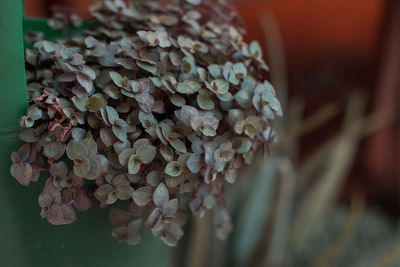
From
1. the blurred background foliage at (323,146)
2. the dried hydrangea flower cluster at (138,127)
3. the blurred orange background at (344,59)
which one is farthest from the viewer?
the blurred orange background at (344,59)

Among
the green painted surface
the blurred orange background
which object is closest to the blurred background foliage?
the blurred orange background

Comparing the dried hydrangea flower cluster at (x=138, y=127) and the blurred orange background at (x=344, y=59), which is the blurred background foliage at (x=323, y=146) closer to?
the blurred orange background at (x=344, y=59)

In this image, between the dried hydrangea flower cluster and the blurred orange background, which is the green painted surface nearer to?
the dried hydrangea flower cluster

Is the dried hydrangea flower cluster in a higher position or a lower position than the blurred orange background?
higher

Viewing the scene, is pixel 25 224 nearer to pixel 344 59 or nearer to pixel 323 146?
pixel 323 146

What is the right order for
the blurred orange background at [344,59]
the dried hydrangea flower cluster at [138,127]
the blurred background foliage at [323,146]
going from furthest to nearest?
1. the blurred orange background at [344,59]
2. the blurred background foliage at [323,146]
3. the dried hydrangea flower cluster at [138,127]

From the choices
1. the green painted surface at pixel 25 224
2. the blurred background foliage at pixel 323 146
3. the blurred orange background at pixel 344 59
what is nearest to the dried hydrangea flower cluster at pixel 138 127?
the green painted surface at pixel 25 224
